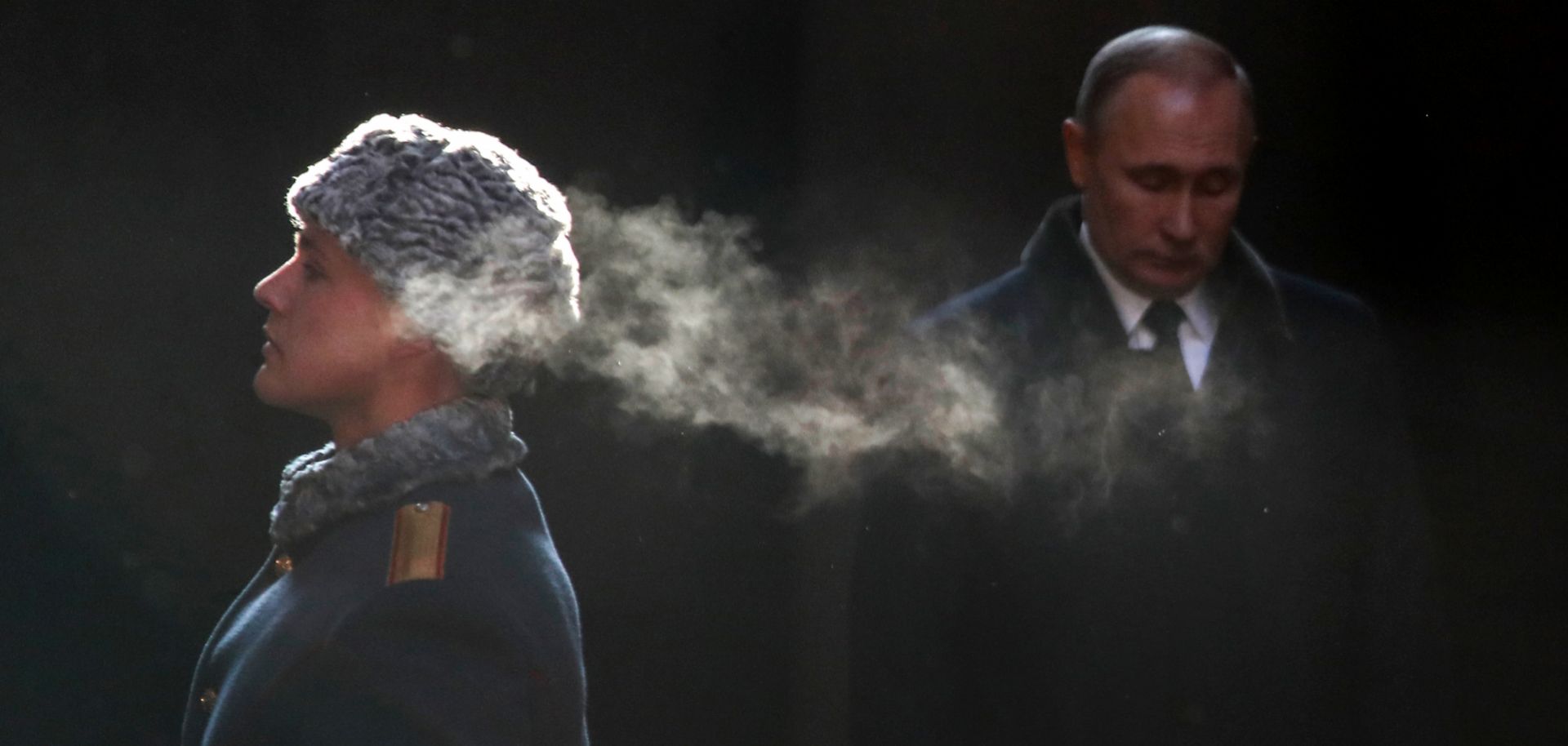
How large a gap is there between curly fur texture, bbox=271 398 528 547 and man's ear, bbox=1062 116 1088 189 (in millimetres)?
1080

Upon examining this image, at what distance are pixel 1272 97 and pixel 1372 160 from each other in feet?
0.66

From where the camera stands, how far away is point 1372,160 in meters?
2.66

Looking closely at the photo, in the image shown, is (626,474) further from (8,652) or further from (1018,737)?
(8,652)

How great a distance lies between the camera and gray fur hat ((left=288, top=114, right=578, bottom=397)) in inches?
76.7

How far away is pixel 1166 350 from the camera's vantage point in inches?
103

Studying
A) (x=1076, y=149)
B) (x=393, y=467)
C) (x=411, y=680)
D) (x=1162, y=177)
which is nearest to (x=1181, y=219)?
(x=1162, y=177)

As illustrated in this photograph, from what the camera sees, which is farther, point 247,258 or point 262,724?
point 247,258

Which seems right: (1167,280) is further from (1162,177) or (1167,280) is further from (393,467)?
(393,467)

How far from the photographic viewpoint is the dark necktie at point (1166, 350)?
2.60m

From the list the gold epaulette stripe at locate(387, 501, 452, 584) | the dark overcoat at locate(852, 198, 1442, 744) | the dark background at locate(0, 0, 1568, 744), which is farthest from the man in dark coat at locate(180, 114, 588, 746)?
the dark overcoat at locate(852, 198, 1442, 744)

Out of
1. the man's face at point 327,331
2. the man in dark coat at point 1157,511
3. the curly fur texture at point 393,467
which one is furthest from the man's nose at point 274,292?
the man in dark coat at point 1157,511

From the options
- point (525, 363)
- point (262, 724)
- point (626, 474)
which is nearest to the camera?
point (262, 724)

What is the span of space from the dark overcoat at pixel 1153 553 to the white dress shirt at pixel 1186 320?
0.06 feet

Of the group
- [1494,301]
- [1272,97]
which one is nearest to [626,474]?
[1272,97]
